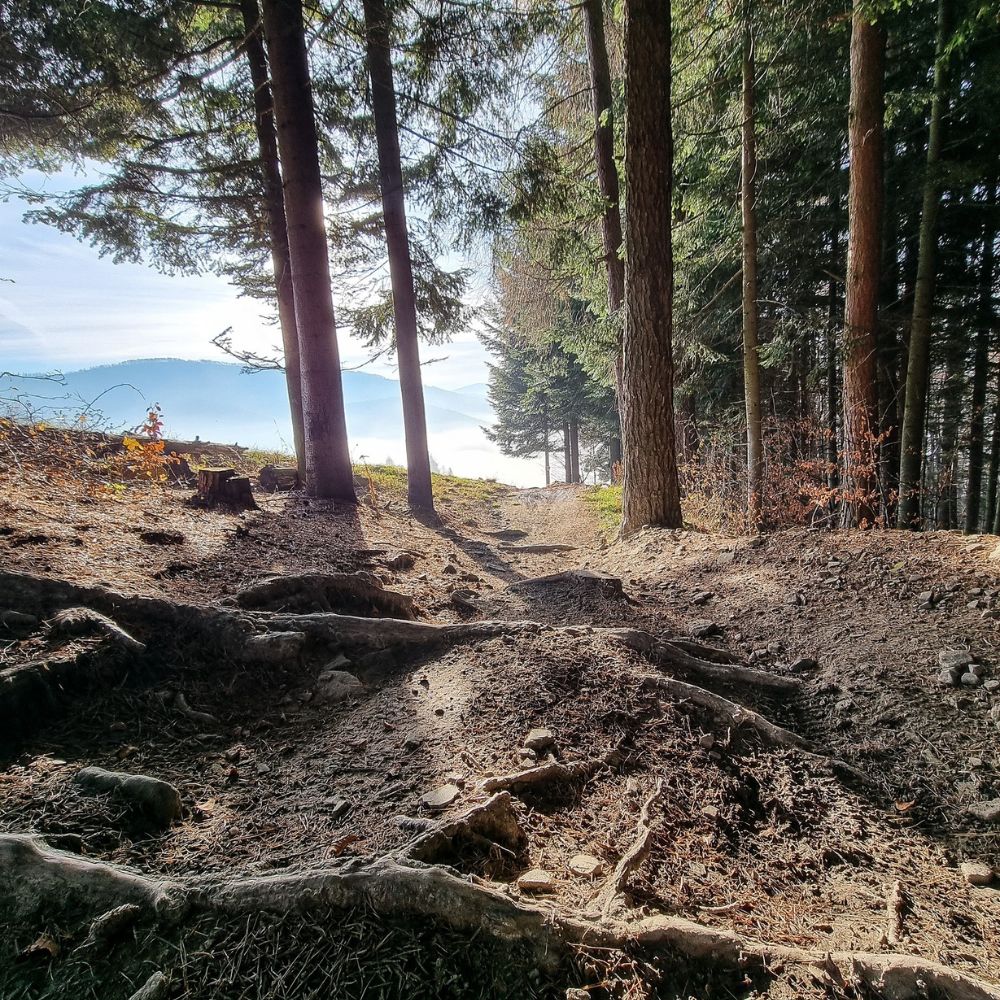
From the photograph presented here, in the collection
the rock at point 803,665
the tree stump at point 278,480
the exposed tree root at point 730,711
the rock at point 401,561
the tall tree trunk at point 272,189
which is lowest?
the rock at point 803,665

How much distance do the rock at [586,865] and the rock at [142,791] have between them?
4.59ft

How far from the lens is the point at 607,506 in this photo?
13.5 metres

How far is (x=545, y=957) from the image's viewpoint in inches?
48.3

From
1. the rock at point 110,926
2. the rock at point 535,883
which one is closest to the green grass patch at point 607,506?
the rock at point 535,883

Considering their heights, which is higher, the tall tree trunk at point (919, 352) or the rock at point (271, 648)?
the tall tree trunk at point (919, 352)

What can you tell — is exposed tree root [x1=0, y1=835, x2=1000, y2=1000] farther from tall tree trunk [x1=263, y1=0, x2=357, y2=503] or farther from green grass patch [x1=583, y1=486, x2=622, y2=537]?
green grass patch [x1=583, y1=486, x2=622, y2=537]

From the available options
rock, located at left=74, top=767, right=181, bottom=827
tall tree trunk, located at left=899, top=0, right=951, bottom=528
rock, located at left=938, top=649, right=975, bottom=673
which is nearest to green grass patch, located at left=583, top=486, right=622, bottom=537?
tall tree trunk, located at left=899, top=0, right=951, bottom=528

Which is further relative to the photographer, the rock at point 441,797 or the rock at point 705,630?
the rock at point 705,630

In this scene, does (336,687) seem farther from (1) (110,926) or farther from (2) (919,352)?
(2) (919,352)

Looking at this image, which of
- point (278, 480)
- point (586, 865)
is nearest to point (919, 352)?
point (586, 865)

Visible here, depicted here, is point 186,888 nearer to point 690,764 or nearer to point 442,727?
point 442,727

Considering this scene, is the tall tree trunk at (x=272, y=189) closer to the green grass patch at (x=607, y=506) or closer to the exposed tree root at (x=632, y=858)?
the green grass patch at (x=607, y=506)

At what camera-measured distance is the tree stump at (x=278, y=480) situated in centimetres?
936

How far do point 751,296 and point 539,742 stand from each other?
27.9 feet
